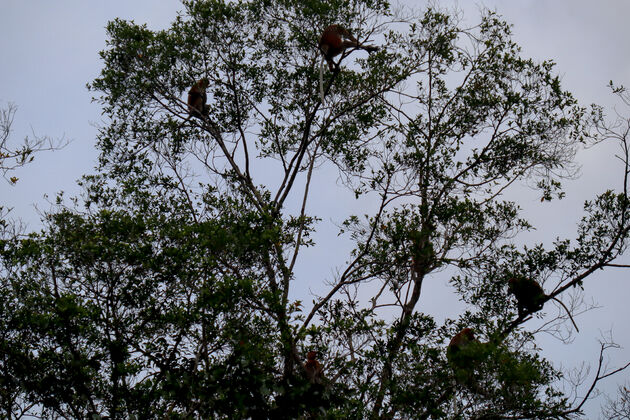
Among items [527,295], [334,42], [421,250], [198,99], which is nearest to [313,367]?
[421,250]

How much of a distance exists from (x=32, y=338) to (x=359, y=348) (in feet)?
12.0

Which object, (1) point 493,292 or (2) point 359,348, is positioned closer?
(2) point 359,348

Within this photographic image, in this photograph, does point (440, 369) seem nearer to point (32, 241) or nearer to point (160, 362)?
point (160, 362)

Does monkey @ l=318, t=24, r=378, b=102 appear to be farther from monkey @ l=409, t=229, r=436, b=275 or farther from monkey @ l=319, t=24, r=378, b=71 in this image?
monkey @ l=409, t=229, r=436, b=275

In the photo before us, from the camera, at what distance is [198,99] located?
9.85m

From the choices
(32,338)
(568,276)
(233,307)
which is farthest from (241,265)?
(568,276)

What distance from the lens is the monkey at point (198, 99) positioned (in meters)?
9.71

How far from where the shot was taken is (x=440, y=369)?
662cm

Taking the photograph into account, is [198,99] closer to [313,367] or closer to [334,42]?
[334,42]

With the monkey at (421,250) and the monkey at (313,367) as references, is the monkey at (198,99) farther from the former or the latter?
the monkey at (313,367)

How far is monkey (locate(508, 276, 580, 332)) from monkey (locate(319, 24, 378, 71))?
13.0 feet

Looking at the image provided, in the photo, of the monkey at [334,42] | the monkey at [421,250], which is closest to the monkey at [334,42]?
the monkey at [334,42]

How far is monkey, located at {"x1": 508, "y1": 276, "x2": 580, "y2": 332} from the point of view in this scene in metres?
7.73

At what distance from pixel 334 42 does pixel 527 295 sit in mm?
4443
